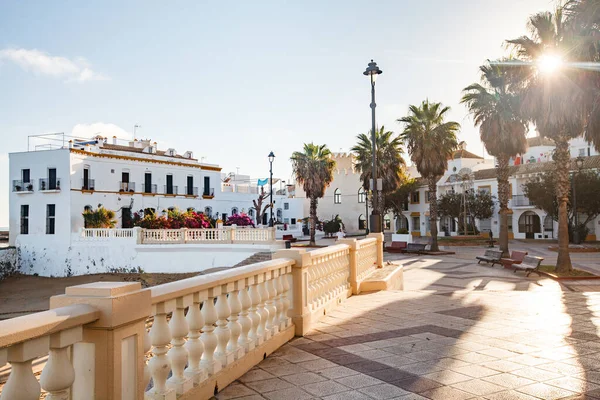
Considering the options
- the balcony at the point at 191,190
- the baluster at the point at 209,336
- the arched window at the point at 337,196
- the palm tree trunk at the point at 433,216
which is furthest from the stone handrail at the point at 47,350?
the arched window at the point at 337,196

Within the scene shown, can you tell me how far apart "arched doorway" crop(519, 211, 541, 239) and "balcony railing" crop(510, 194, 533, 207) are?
154cm

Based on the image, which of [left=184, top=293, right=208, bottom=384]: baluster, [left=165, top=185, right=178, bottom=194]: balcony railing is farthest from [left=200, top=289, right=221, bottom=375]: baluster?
[left=165, top=185, right=178, bottom=194]: balcony railing

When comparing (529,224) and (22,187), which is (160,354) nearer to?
(22,187)

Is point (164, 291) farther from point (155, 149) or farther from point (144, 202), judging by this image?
point (155, 149)

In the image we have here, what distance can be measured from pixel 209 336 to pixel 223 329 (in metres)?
0.27

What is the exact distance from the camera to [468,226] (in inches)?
2100

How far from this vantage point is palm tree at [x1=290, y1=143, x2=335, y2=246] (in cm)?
4444

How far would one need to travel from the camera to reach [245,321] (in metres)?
4.84

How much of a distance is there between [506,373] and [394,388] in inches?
49.2

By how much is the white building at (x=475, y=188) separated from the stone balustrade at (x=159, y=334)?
142ft

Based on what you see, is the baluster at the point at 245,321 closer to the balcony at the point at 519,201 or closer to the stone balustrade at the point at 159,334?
the stone balustrade at the point at 159,334

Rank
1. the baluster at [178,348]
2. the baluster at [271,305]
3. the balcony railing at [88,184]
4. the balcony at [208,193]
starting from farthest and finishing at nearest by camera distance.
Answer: the balcony at [208,193]
the balcony railing at [88,184]
the baluster at [271,305]
the baluster at [178,348]

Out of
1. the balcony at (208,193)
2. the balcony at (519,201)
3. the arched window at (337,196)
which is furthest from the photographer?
the arched window at (337,196)

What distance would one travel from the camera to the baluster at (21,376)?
2.07 meters
